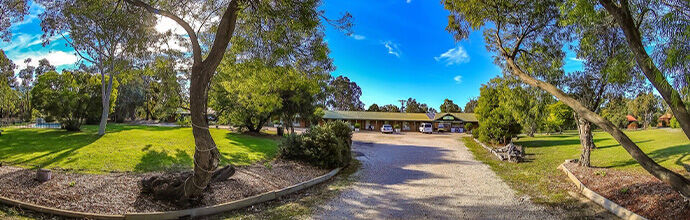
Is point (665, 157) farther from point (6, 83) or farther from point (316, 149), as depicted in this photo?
point (6, 83)

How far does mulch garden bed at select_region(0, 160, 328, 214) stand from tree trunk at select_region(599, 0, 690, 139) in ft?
25.3

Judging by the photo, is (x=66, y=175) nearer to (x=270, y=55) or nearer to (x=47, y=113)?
(x=270, y=55)

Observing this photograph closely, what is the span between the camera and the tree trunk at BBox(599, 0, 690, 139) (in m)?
4.26

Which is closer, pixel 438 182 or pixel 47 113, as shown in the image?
pixel 438 182

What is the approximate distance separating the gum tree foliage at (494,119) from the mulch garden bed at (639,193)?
11.1 metres

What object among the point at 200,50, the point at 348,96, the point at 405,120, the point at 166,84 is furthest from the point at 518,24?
the point at 348,96

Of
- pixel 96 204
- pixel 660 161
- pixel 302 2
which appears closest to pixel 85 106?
pixel 96 204

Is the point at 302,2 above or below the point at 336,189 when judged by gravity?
above

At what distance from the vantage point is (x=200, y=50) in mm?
5734

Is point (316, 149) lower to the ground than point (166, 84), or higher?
lower

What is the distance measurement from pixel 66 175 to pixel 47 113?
12.7 m

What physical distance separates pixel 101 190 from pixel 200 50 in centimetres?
379

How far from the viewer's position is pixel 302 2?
6113 millimetres

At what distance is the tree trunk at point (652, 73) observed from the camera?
4.26m
